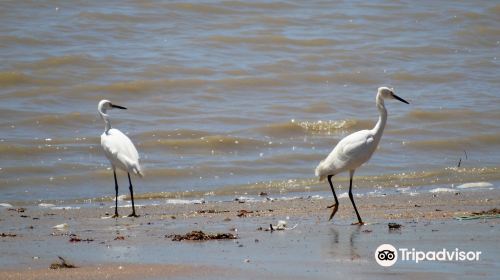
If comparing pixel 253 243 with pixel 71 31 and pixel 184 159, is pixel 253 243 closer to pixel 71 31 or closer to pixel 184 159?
pixel 184 159

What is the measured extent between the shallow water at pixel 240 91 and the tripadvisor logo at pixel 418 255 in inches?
197

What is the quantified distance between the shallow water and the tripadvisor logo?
197 inches

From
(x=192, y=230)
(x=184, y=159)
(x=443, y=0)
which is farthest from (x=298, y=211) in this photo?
(x=443, y=0)

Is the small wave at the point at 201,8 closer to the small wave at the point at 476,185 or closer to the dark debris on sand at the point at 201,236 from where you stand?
the small wave at the point at 476,185

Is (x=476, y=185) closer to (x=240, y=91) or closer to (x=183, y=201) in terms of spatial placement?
(x=183, y=201)

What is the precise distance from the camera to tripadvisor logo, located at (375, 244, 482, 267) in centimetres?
668

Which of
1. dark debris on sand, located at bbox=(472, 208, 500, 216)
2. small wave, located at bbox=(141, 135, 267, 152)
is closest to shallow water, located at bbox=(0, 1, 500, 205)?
small wave, located at bbox=(141, 135, 267, 152)

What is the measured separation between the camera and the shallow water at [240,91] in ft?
43.5

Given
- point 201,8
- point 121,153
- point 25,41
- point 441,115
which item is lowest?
point 441,115

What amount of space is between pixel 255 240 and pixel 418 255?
1.57 metres

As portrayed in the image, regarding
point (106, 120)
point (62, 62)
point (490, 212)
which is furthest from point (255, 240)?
point (62, 62)

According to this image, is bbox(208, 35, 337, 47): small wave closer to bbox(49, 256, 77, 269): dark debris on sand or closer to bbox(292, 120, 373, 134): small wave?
bbox(292, 120, 373, 134): small wave

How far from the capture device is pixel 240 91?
1880cm

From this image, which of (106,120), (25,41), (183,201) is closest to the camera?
(183,201)
